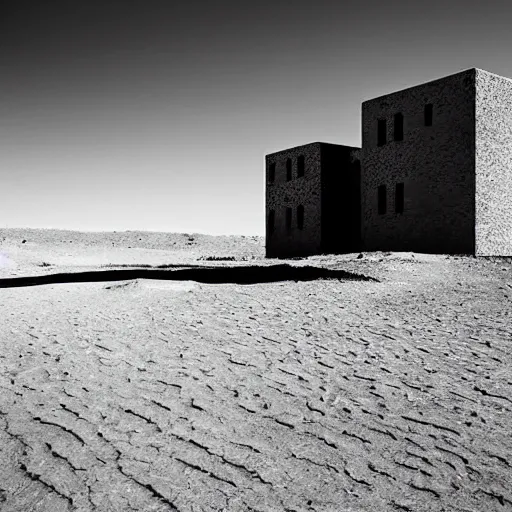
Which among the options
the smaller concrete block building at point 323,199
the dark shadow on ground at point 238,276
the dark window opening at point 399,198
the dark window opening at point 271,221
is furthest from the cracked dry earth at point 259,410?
the dark window opening at point 271,221

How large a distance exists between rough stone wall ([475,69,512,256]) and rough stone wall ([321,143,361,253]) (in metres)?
6.39

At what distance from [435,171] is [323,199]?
5.78 meters

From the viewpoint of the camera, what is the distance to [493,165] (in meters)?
16.8

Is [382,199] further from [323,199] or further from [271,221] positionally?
[271,221]

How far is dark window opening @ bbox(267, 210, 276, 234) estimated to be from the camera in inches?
1003

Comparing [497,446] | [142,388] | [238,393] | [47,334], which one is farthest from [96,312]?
[497,446]

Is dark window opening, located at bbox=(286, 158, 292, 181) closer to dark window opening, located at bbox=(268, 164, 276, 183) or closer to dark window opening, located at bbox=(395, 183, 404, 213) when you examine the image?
dark window opening, located at bbox=(268, 164, 276, 183)

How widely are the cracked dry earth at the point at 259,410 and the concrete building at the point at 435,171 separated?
1022 centimetres

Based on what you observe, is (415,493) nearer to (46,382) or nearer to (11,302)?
(46,382)

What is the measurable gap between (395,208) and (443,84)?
448 centimetres

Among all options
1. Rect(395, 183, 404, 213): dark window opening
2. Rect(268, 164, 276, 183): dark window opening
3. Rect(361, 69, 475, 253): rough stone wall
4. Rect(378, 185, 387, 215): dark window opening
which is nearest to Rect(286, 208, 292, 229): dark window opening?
Rect(268, 164, 276, 183): dark window opening

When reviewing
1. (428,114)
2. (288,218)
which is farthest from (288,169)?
(428,114)

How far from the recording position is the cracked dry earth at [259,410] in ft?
8.63

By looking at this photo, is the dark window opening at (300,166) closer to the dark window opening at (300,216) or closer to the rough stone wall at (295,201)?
the rough stone wall at (295,201)
